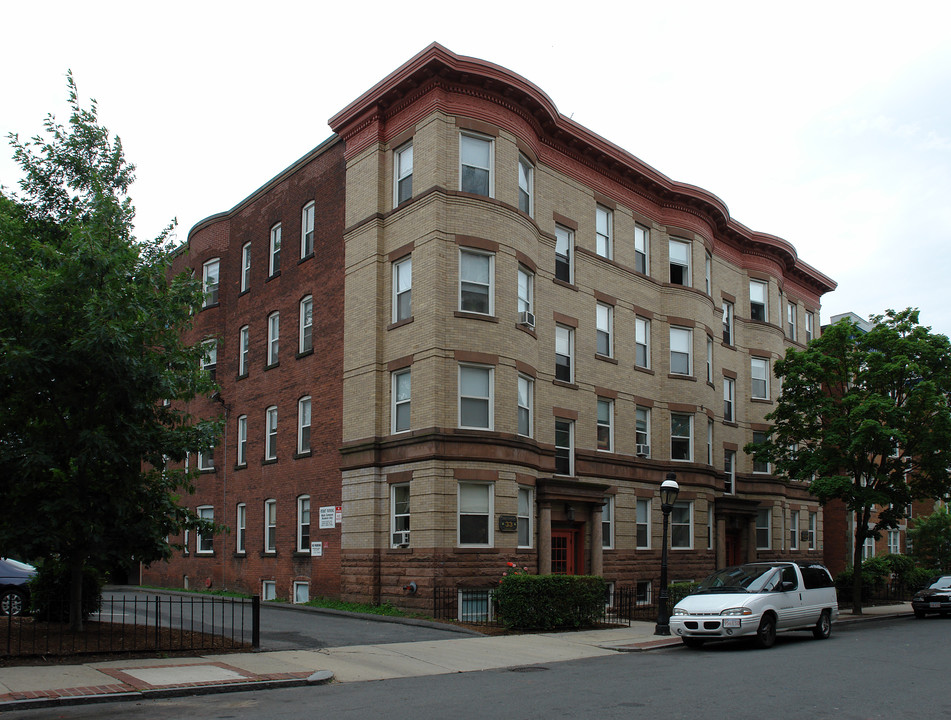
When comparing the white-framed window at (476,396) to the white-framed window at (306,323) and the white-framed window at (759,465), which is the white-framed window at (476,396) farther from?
the white-framed window at (759,465)

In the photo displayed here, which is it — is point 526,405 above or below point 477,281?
below

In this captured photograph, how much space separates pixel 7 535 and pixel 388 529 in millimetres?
11121

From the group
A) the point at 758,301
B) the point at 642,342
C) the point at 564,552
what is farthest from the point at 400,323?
the point at 758,301

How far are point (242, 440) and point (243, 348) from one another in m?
3.43

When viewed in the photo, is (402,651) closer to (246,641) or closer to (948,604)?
(246,641)

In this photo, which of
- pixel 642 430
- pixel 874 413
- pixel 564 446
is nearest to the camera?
pixel 874 413

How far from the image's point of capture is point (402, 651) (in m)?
16.6

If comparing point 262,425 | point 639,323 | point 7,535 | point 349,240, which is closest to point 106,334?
point 7,535

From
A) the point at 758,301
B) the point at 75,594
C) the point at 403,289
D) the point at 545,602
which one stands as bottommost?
the point at 545,602

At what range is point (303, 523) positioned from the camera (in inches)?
1120

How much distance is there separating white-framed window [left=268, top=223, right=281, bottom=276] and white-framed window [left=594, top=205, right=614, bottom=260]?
11.3m

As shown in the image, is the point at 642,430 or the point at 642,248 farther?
the point at 642,248

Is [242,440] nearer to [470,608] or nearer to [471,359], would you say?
[471,359]

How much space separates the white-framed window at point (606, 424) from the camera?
96.0 ft
